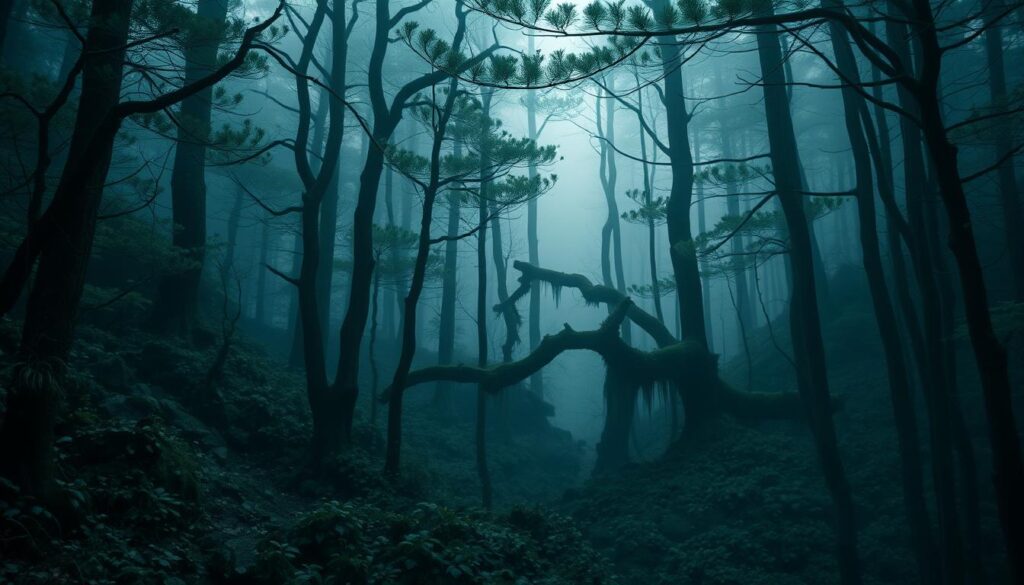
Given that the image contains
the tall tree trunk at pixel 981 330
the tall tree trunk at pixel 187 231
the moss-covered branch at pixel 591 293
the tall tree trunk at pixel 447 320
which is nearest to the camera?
the tall tree trunk at pixel 981 330

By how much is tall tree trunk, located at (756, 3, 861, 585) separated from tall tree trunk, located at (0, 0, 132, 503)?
7.65 meters

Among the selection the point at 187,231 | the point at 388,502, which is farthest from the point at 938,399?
the point at 187,231

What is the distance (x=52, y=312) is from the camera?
4375 mm

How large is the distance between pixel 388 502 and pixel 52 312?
5.40 meters

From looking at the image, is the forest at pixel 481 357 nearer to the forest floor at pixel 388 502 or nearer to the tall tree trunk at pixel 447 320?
the forest floor at pixel 388 502

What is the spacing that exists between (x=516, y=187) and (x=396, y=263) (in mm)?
9058

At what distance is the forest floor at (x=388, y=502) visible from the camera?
4.72m

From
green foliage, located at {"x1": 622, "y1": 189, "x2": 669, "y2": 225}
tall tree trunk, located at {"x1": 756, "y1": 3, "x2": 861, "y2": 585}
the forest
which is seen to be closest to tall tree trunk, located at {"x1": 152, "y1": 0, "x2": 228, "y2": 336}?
the forest

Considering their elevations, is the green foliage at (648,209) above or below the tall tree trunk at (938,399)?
above

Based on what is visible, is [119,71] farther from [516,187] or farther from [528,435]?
[528,435]

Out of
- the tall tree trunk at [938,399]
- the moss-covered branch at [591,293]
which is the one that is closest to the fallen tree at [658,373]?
the moss-covered branch at [591,293]

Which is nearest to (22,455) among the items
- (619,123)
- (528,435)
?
(528,435)

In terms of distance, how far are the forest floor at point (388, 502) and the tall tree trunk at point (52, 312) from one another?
0.25 metres

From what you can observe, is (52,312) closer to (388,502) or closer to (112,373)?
(112,373)
